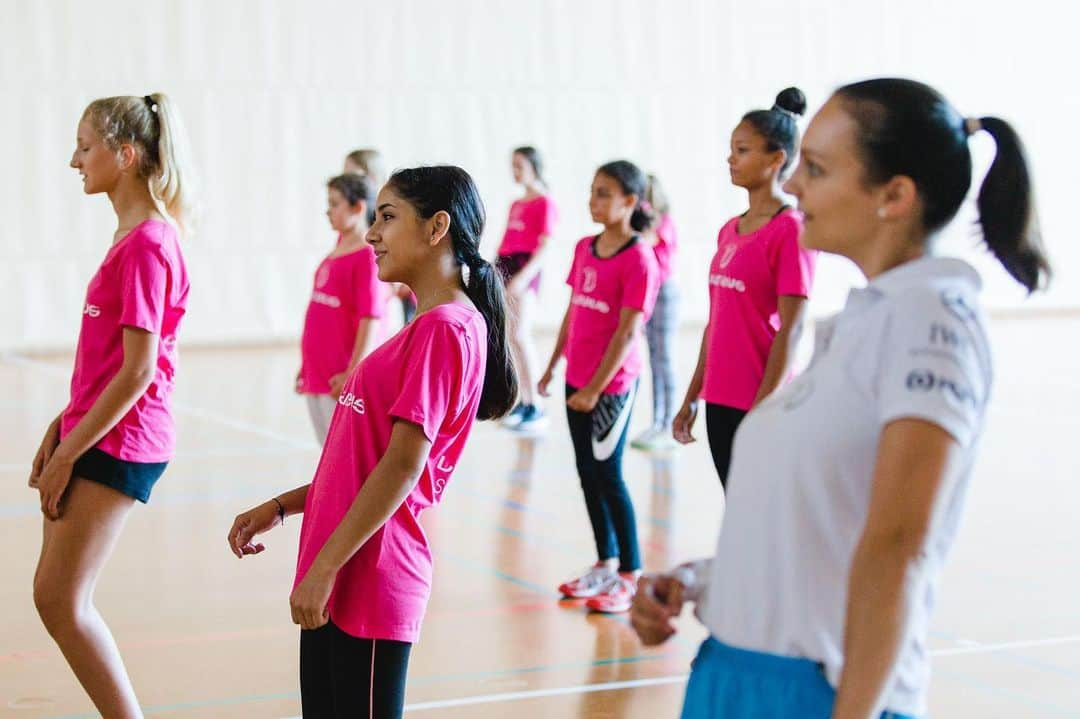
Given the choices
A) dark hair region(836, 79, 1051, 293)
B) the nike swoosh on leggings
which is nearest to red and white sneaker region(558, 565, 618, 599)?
the nike swoosh on leggings

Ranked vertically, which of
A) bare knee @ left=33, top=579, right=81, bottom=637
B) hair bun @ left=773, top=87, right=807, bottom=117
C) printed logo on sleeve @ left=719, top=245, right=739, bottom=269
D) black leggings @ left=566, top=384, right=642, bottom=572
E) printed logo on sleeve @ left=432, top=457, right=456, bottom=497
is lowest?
black leggings @ left=566, top=384, right=642, bottom=572

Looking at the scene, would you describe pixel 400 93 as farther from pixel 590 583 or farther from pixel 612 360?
pixel 590 583

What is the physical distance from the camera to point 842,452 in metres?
1.28

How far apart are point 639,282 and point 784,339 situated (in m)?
0.85

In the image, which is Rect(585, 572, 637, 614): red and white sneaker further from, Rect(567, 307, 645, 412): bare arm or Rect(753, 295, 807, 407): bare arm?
Rect(753, 295, 807, 407): bare arm

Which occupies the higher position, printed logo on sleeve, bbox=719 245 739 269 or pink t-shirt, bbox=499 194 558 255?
printed logo on sleeve, bbox=719 245 739 269

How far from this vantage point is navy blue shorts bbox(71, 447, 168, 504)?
252cm

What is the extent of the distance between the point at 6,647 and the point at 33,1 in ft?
25.7

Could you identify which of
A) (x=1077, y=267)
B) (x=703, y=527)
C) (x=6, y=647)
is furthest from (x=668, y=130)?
(x=6, y=647)

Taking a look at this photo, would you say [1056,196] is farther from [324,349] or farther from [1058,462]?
[324,349]

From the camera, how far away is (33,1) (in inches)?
401

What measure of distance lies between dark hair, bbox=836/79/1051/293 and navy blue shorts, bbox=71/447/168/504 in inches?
64.9

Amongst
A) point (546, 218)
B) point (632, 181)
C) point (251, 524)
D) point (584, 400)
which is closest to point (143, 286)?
point (251, 524)

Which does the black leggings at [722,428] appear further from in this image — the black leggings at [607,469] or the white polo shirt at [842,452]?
the white polo shirt at [842,452]
